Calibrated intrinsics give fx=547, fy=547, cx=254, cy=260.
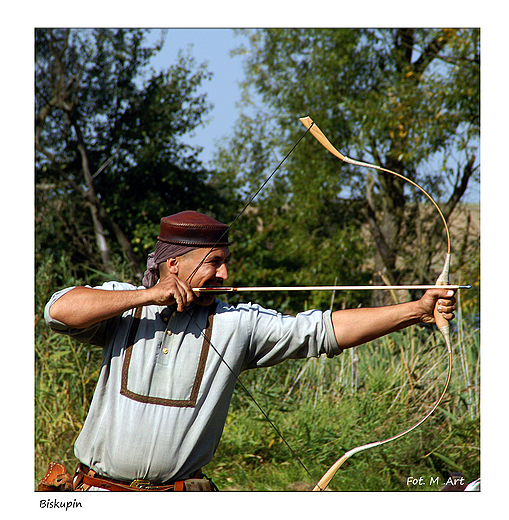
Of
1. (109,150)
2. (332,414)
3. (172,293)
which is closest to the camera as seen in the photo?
(172,293)

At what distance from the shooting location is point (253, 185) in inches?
205

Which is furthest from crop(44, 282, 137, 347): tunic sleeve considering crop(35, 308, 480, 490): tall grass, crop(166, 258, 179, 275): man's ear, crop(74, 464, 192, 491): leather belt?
crop(35, 308, 480, 490): tall grass

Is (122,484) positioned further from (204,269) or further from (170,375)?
(204,269)

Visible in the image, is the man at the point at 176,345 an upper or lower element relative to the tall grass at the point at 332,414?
upper

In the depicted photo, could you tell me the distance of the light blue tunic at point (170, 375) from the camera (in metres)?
1.65

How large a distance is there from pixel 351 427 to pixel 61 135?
3509 mm

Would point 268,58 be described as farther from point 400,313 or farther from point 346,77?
point 400,313

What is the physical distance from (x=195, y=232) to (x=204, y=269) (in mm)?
132

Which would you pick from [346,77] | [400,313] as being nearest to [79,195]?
[346,77]

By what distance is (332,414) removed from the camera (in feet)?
11.3

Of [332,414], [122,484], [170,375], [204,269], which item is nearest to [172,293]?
[204,269]

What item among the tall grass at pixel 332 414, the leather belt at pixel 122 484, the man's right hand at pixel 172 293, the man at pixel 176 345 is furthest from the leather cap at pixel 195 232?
the tall grass at pixel 332 414

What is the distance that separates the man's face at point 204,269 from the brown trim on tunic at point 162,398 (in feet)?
0.31

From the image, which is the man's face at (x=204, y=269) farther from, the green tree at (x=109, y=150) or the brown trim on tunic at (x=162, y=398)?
the green tree at (x=109, y=150)
